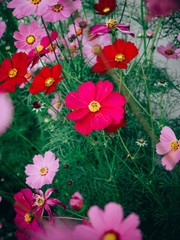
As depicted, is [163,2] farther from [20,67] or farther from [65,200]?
[65,200]

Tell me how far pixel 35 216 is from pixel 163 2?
54 cm

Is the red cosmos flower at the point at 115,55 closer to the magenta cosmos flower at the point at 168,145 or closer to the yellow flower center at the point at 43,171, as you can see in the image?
the magenta cosmos flower at the point at 168,145

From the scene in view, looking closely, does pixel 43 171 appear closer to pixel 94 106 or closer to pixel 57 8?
pixel 94 106

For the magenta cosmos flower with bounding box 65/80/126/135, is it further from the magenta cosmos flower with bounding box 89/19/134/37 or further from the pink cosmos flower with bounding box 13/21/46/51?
the pink cosmos flower with bounding box 13/21/46/51

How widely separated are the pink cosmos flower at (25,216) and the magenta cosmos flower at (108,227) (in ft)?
0.96

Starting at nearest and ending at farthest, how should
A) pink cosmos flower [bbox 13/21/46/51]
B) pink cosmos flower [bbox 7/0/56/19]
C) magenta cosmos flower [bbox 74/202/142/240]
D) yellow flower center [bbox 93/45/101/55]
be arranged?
magenta cosmos flower [bbox 74/202/142/240] → pink cosmos flower [bbox 7/0/56/19] → pink cosmos flower [bbox 13/21/46/51] → yellow flower center [bbox 93/45/101/55]

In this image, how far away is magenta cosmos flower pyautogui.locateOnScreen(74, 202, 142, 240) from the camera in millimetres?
214

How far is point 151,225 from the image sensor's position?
2.53 feet

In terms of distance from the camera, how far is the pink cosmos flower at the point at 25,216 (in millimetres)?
466

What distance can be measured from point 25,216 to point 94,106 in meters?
0.34

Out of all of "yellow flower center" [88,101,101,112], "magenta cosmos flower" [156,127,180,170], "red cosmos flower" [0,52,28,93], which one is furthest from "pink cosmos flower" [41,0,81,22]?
"magenta cosmos flower" [156,127,180,170]

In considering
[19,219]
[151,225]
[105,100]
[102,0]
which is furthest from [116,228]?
[151,225]

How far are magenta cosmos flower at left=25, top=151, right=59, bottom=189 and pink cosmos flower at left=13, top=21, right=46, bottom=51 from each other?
35 centimetres

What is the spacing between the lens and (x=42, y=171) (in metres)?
0.68
